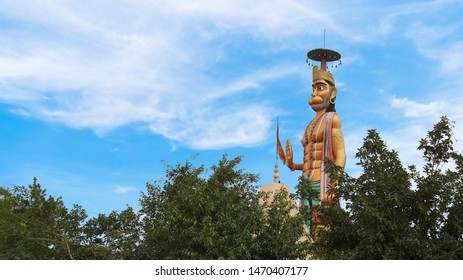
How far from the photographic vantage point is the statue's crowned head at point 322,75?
27578 mm

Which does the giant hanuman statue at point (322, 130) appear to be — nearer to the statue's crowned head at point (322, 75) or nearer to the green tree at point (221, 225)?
the statue's crowned head at point (322, 75)

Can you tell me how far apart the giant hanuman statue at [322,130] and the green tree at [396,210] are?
525 inches

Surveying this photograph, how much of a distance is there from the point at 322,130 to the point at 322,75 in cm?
260

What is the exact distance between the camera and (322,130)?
88.6 ft

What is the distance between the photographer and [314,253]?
498 inches

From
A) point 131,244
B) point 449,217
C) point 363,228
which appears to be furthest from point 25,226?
point 449,217

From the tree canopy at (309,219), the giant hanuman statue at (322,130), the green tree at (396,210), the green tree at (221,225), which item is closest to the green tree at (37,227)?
the tree canopy at (309,219)

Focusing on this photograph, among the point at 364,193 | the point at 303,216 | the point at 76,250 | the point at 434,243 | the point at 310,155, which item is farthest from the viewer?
the point at 310,155

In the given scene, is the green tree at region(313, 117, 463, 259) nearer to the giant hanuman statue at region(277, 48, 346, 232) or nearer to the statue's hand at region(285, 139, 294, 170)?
the giant hanuman statue at region(277, 48, 346, 232)

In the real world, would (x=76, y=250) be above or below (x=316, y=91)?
below
